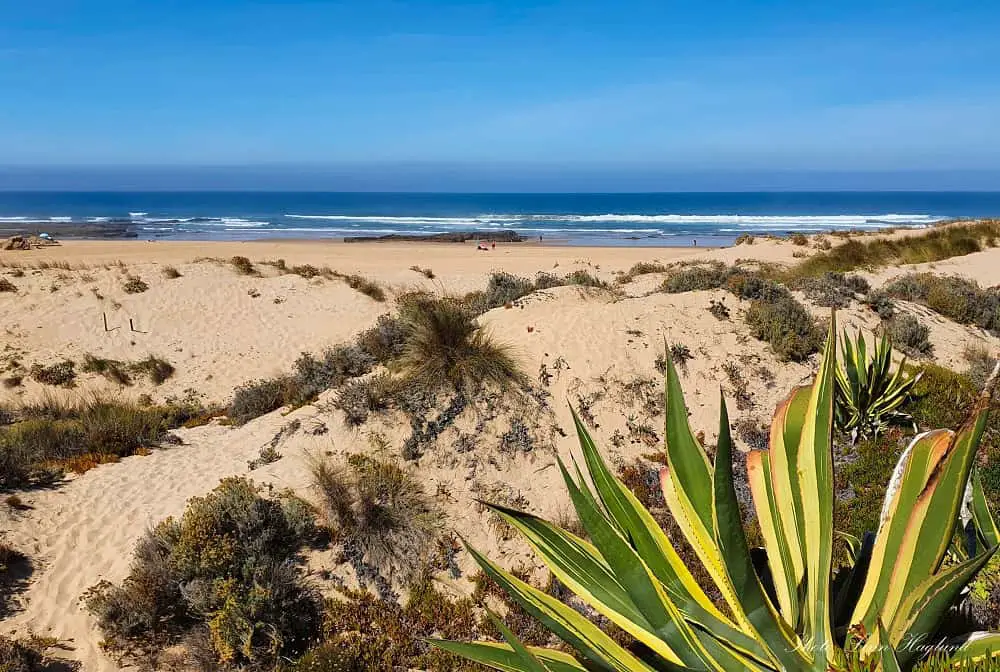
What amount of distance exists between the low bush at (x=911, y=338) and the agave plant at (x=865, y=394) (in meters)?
3.13

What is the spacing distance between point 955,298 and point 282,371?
1427 centimetres

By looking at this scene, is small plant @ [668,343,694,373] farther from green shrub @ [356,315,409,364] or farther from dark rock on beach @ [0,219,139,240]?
dark rock on beach @ [0,219,139,240]

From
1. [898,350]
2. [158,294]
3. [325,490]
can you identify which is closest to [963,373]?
[898,350]

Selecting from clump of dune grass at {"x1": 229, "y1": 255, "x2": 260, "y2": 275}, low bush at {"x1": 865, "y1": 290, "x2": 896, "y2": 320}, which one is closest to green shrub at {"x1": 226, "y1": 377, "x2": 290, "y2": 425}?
low bush at {"x1": 865, "y1": 290, "x2": 896, "y2": 320}

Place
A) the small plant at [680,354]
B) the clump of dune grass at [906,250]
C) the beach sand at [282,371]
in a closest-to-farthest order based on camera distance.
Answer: the beach sand at [282,371]
the small plant at [680,354]
the clump of dune grass at [906,250]

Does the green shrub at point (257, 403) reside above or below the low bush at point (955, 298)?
below

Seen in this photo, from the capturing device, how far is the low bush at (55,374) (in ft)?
42.8

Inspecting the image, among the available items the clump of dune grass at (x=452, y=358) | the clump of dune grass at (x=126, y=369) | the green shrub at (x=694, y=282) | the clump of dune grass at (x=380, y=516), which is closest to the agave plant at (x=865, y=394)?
the clump of dune grass at (x=452, y=358)

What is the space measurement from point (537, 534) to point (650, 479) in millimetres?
4800

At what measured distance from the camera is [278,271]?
2153cm

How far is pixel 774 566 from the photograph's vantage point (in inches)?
84.0

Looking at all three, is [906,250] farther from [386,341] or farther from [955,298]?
[386,341]

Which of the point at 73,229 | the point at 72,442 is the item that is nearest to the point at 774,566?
the point at 72,442

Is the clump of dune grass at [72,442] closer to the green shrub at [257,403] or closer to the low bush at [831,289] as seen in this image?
the green shrub at [257,403]
